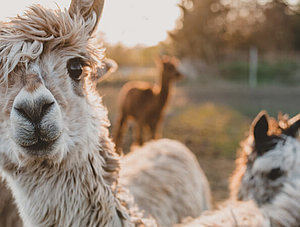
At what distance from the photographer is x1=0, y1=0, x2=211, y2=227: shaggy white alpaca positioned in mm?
1671

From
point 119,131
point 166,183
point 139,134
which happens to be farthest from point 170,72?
point 166,183

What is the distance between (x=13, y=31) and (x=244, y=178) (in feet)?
6.68

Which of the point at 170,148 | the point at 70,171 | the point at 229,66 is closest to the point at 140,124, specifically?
the point at 170,148

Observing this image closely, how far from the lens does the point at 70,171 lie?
74.4 inches

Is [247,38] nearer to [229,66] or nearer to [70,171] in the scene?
[229,66]

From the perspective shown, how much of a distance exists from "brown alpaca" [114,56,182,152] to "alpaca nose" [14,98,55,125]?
20.5ft

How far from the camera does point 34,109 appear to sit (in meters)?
1.58

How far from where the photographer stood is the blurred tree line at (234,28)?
29359mm

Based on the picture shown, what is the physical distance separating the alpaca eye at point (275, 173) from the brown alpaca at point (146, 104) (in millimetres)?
5463

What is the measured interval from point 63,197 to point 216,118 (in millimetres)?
10833

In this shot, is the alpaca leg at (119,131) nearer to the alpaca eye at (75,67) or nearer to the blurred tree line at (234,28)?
the alpaca eye at (75,67)

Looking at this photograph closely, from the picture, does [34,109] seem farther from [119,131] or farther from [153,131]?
[119,131]

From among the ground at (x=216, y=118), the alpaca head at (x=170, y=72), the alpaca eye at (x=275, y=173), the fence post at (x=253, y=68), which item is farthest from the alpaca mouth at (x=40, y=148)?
the fence post at (x=253, y=68)

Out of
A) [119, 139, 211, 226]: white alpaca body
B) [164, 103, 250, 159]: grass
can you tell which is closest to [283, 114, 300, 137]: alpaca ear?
[119, 139, 211, 226]: white alpaca body
